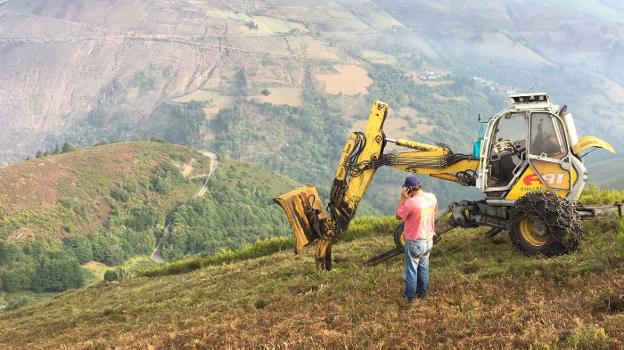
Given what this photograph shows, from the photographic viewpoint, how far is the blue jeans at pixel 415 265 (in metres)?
10.4

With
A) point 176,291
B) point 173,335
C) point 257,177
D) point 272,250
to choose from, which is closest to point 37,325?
point 176,291

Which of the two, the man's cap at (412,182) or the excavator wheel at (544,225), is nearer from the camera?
the man's cap at (412,182)

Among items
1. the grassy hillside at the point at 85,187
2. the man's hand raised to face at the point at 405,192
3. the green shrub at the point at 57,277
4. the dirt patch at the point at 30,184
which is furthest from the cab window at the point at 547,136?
the dirt patch at the point at 30,184

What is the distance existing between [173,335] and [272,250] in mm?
15527

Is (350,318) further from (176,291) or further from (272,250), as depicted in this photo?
(272,250)

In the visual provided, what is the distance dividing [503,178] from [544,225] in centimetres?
193

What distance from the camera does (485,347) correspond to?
7.64 m

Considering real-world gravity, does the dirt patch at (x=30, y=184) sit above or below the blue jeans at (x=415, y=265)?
below

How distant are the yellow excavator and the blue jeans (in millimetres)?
2952

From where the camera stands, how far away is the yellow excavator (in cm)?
1237

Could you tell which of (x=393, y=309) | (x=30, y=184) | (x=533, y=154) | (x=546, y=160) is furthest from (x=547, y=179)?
(x=30, y=184)

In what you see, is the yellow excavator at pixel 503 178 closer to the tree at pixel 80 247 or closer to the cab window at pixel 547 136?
the cab window at pixel 547 136

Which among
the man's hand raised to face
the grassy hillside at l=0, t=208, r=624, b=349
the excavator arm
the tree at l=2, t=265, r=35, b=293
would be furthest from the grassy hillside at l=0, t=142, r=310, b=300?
the man's hand raised to face

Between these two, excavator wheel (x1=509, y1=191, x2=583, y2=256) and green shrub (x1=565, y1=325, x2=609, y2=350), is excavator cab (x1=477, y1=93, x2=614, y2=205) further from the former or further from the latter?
green shrub (x1=565, y1=325, x2=609, y2=350)
